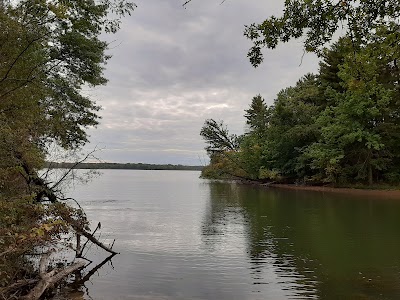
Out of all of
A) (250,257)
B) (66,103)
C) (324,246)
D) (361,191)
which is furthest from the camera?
(361,191)

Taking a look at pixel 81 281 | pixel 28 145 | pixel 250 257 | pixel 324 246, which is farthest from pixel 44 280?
pixel 324 246

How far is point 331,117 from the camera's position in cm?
4212

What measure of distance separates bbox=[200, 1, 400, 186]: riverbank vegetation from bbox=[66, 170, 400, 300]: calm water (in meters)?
5.10

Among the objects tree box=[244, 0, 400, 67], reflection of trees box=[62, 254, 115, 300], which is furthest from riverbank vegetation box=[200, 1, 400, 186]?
reflection of trees box=[62, 254, 115, 300]

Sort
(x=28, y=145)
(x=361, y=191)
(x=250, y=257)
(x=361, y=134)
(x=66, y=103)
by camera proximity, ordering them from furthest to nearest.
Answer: (x=361, y=134) < (x=361, y=191) < (x=66, y=103) < (x=250, y=257) < (x=28, y=145)

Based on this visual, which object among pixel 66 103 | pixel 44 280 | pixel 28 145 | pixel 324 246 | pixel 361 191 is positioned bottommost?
pixel 324 246

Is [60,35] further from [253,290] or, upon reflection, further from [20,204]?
[253,290]

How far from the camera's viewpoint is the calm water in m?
8.87

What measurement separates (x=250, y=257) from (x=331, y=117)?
33.2 metres

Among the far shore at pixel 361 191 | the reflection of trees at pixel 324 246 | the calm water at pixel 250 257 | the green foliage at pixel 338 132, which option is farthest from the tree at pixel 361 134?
the calm water at pixel 250 257

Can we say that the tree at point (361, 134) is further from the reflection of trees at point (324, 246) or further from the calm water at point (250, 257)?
the calm water at point (250, 257)

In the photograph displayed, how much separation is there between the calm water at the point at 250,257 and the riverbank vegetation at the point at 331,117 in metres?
5.10

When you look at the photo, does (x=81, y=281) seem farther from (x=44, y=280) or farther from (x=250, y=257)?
(x=250, y=257)

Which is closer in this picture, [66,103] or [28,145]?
[28,145]
